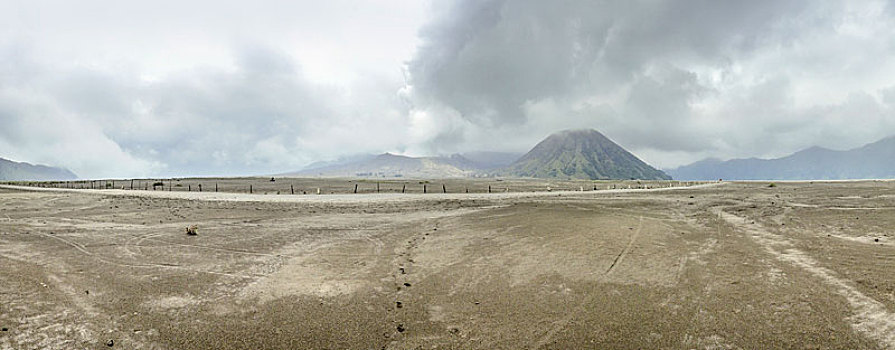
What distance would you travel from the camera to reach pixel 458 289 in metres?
10.2

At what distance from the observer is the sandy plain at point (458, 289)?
24.0 ft

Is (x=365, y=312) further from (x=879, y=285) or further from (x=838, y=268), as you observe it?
(x=838, y=268)

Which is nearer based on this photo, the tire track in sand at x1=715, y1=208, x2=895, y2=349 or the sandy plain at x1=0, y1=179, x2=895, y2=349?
the tire track in sand at x1=715, y1=208, x2=895, y2=349

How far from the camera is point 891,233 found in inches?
626

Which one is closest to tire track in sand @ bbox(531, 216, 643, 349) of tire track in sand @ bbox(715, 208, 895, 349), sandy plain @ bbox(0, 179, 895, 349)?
sandy plain @ bbox(0, 179, 895, 349)

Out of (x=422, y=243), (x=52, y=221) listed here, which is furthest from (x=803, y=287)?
(x=52, y=221)

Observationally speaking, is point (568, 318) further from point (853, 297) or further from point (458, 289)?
point (853, 297)

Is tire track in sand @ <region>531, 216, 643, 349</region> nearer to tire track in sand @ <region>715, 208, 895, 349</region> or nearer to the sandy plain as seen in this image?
the sandy plain

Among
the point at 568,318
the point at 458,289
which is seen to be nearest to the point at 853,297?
the point at 568,318

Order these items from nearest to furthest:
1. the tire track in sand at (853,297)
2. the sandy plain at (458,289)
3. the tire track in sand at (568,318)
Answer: the tire track in sand at (853,297)
the tire track in sand at (568,318)
the sandy plain at (458,289)

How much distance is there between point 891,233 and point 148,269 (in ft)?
94.6

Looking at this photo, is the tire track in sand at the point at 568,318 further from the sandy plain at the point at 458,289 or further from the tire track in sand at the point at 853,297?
the tire track in sand at the point at 853,297

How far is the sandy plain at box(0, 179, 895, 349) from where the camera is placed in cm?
730

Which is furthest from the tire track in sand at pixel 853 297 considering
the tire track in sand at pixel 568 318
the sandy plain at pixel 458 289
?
the tire track in sand at pixel 568 318
